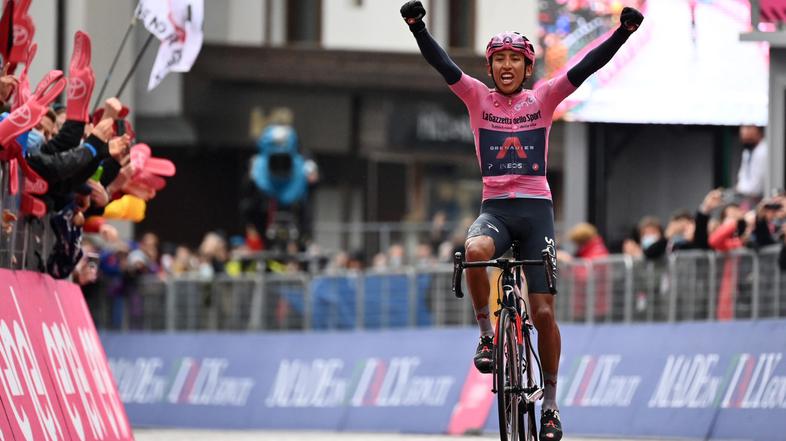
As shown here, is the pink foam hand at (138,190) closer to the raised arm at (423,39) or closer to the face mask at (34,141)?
the face mask at (34,141)

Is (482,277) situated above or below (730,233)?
above

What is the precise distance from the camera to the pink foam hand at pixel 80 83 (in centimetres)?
1210

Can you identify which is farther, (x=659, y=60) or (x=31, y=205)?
(x=659, y=60)

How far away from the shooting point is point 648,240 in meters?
18.7

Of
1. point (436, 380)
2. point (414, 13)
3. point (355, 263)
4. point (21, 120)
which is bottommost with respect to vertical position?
point (436, 380)

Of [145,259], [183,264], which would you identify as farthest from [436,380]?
[183,264]

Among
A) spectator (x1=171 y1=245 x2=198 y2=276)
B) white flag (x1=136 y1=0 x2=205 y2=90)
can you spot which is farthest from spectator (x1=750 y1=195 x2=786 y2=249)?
spectator (x1=171 y1=245 x2=198 y2=276)

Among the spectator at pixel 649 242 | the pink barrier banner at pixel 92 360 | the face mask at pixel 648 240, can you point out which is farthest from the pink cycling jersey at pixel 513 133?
the face mask at pixel 648 240

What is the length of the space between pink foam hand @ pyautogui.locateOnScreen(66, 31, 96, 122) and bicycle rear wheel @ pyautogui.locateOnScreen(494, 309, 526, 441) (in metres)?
3.04

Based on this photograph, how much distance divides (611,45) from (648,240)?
291 inches

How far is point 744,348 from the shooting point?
54.4 feet

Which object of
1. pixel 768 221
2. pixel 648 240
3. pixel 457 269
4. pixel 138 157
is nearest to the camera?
pixel 457 269

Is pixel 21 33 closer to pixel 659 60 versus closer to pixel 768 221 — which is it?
pixel 768 221

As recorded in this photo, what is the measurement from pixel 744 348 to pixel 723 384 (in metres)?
0.36
